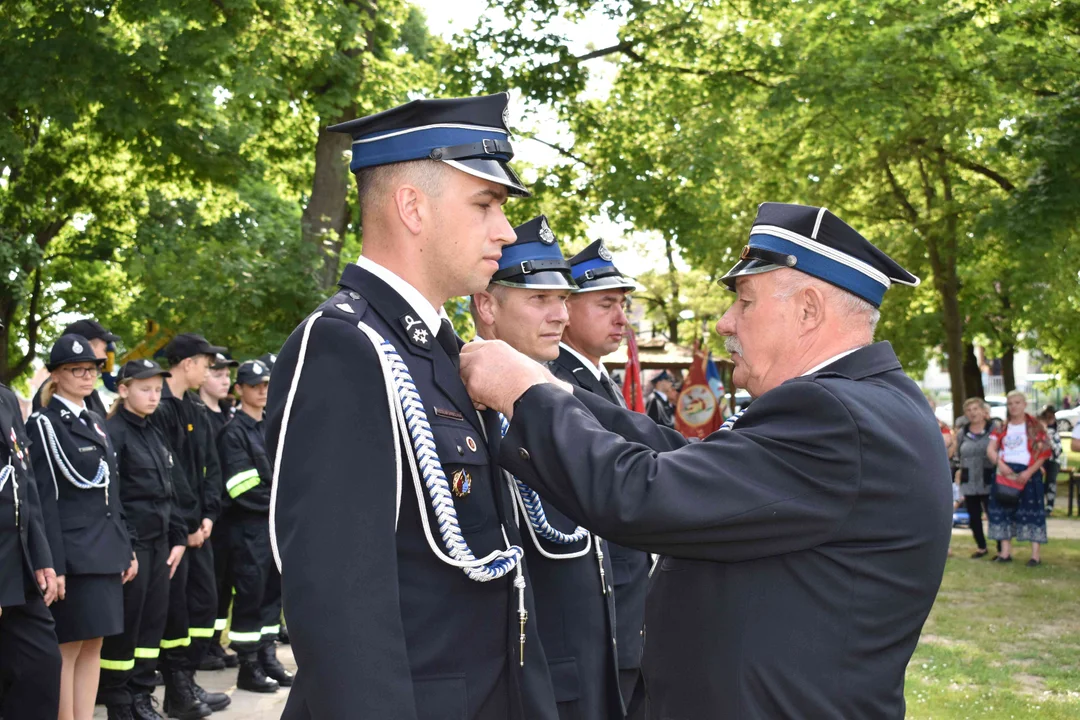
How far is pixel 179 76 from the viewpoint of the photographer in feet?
38.7

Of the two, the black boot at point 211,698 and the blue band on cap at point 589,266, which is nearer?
the blue band on cap at point 589,266

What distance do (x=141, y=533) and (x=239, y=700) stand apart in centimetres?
152

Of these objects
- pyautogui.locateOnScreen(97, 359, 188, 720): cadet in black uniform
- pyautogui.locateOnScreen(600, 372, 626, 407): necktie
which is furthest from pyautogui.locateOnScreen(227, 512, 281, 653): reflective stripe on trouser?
pyautogui.locateOnScreen(600, 372, 626, 407): necktie

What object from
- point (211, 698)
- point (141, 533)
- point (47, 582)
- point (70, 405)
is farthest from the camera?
point (211, 698)

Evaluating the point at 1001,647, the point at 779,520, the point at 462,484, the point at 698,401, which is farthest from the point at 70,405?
the point at 698,401

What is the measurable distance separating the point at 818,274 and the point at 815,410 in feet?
1.41

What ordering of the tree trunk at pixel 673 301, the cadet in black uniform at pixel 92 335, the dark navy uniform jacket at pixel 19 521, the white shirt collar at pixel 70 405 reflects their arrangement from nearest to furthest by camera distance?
1. the dark navy uniform jacket at pixel 19 521
2. the white shirt collar at pixel 70 405
3. the cadet in black uniform at pixel 92 335
4. the tree trunk at pixel 673 301

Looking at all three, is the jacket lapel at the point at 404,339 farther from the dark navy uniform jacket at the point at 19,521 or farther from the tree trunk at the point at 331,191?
the tree trunk at the point at 331,191

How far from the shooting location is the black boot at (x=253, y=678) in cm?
846

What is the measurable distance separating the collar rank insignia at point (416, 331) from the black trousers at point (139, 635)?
5432 mm

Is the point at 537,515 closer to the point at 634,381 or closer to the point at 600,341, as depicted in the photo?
the point at 600,341

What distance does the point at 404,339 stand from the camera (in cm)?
258

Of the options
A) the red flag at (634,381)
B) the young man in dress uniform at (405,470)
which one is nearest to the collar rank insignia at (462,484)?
the young man in dress uniform at (405,470)

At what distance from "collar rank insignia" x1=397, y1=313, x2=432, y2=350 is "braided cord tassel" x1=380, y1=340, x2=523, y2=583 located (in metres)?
0.12
